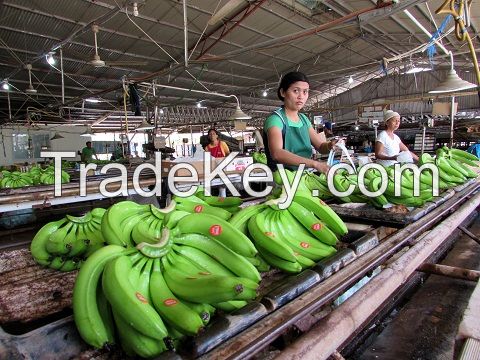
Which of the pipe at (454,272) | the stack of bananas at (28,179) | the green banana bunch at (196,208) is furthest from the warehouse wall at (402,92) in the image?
the green banana bunch at (196,208)

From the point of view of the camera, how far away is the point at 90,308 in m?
0.81

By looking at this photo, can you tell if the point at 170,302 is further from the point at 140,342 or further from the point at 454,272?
the point at 454,272

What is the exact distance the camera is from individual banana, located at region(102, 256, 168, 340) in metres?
0.72

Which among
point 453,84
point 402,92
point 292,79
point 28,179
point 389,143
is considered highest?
point 402,92

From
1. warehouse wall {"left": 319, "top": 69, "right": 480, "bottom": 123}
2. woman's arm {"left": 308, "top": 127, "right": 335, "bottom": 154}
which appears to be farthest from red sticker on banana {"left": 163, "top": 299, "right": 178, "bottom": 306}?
warehouse wall {"left": 319, "top": 69, "right": 480, "bottom": 123}

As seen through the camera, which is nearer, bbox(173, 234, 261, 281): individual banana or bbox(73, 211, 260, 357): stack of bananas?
bbox(73, 211, 260, 357): stack of bananas

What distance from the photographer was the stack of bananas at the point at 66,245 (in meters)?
1.30

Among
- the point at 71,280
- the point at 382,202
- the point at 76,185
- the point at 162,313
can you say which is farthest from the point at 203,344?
the point at 76,185

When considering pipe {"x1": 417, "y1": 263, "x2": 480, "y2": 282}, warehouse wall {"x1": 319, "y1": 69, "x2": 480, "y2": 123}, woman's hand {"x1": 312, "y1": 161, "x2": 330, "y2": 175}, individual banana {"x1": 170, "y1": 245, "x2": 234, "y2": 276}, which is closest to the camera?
individual banana {"x1": 170, "y1": 245, "x2": 234, "y2": 276}

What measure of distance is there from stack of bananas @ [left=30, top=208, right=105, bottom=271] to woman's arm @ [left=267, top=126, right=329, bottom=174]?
119cm

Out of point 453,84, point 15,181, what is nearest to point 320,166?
point 453,84

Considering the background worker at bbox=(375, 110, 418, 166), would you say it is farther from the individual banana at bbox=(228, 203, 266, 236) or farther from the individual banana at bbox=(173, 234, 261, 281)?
the individual banana at bbox=(173, 234, 261, 281)

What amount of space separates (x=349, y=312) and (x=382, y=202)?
1224 mm

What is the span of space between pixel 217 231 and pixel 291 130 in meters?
1.51
